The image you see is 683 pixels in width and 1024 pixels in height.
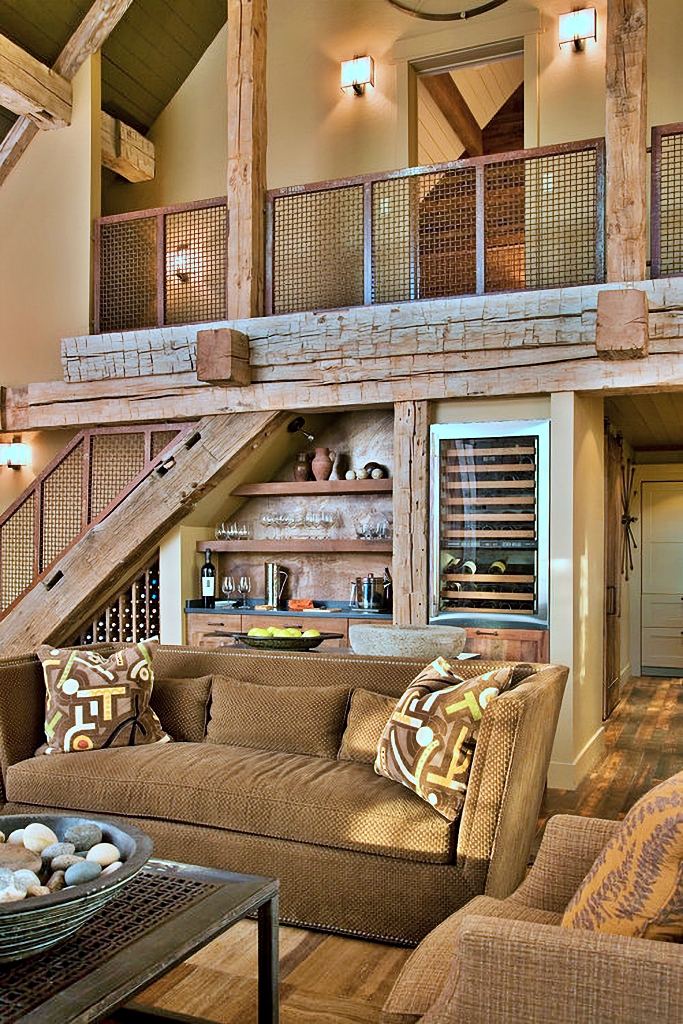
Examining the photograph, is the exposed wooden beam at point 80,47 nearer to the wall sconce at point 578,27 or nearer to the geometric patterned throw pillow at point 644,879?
the wall sconce at point 578,27

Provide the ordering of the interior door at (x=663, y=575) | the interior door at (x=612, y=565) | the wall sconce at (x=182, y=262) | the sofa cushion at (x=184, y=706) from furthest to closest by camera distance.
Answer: the interior door at (x=663, y=575) < the interior door at (x=612, y=565) < the wall sconce at (x=182, y=262) < the sofa cushion at (x=184, y=706)

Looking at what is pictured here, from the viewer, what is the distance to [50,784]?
350 centimetres

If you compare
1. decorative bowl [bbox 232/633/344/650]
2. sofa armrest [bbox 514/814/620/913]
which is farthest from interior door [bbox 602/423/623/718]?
sofa armrest [bbox 514/814/620/913]

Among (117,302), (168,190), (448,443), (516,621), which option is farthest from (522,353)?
(168,190)

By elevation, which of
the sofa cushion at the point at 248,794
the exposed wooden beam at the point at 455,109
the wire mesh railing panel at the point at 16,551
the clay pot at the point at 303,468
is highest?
the exposed wooden beam at the point at 455,109

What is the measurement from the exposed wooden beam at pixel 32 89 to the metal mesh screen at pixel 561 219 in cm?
348

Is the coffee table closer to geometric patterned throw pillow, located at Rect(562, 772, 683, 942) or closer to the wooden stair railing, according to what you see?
geometric patterned throw pillow, located at Rect(562, 772, 683, 942)

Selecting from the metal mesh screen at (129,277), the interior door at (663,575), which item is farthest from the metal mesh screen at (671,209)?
the interior door at (663,575)

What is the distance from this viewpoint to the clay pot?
21.9ft

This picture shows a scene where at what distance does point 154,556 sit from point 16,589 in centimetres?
109

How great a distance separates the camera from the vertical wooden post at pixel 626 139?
507 centimetres

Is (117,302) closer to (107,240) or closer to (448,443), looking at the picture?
(107,240)

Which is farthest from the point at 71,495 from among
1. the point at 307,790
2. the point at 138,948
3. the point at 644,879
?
the point at 644,879

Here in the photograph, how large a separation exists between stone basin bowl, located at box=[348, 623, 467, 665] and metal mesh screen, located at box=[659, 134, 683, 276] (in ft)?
8.65
